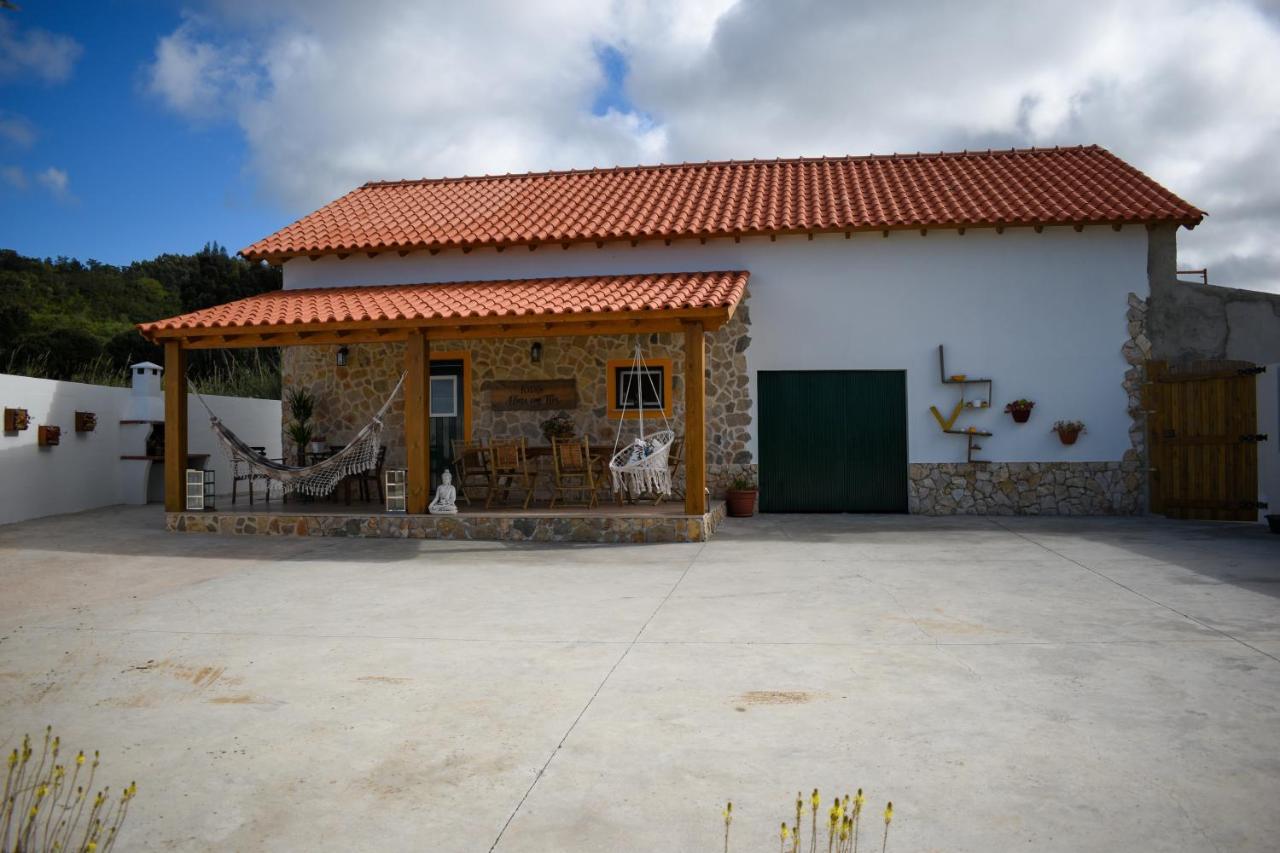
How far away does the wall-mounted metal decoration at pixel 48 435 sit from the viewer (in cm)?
1192

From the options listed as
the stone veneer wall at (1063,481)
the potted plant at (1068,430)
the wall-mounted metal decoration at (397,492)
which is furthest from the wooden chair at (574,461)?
the potted plant at (1068,430)

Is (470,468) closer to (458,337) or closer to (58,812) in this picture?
(458,337)

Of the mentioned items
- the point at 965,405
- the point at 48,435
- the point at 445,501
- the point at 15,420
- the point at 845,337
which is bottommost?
the point at 445,501

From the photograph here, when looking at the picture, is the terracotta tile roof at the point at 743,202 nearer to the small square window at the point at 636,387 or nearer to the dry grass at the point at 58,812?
the small square window at the point at 636,387

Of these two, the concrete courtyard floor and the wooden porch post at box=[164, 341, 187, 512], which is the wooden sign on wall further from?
the concrete courtyard floor

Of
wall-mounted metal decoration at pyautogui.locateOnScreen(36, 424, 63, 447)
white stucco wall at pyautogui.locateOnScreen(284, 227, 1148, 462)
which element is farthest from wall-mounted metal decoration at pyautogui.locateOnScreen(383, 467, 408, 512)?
wall-mounted metal decoration at pyautogui.locateOnScreen(36, 424, 63, 447)

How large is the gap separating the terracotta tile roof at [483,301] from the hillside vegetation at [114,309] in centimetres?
1126

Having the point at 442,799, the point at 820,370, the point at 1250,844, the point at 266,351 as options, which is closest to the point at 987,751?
the point at 1250,844

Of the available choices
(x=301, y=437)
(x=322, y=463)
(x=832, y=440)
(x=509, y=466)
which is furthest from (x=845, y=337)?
(x=301, y=437)

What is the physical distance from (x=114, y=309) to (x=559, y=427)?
25.0 meters

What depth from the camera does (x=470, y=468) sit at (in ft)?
38.2

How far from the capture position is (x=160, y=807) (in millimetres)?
2988

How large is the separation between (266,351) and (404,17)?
77.5ft

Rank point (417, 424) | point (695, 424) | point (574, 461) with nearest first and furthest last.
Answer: point (695, 424) < point (417, 424) < point (574, 461)
